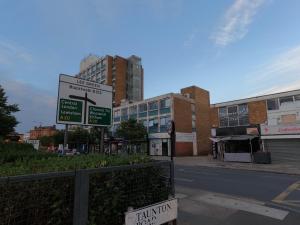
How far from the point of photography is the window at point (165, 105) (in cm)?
4414

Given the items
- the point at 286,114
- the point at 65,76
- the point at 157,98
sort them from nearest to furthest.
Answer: the point at 65,76
the point at 286,114
the point at 157,98

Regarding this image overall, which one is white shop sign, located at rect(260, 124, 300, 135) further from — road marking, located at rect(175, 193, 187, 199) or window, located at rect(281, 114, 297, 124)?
road marking, located at rect(175, 193, 187, 199)

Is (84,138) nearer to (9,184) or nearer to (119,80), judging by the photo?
(119,80)

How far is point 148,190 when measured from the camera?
12.7ft

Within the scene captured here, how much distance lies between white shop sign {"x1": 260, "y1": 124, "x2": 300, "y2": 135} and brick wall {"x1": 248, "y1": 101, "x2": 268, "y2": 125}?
540 cm

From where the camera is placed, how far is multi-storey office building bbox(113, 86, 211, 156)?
1729 inches

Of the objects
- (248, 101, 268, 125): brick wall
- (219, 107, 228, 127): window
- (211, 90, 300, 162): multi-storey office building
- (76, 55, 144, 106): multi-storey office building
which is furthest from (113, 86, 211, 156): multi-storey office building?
(76, 55, 144, 106): multi-storey office building

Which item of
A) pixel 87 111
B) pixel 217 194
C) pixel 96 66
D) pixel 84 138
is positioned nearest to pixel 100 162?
pixel 87 111

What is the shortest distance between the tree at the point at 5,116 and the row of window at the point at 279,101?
33456mm

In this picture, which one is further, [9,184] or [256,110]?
[256,110]

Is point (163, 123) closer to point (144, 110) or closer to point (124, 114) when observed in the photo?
point (144, 110)

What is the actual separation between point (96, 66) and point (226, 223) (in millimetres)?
84539


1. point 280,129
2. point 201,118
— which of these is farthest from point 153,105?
point 280,129

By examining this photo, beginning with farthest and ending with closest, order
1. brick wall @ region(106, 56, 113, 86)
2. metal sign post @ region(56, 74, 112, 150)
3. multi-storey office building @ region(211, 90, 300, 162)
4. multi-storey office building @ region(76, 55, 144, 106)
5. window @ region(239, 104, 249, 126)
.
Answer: multi-storey office building @ region(76, 55, 144, 106) → brick wall @ region(106, 56, 113, 86) → window @ region(239, 104, 249, 126) → multi-storey office building @ region(211, 90, 300, 162) → metal sign post @ region(56, 74, 112, 150)
